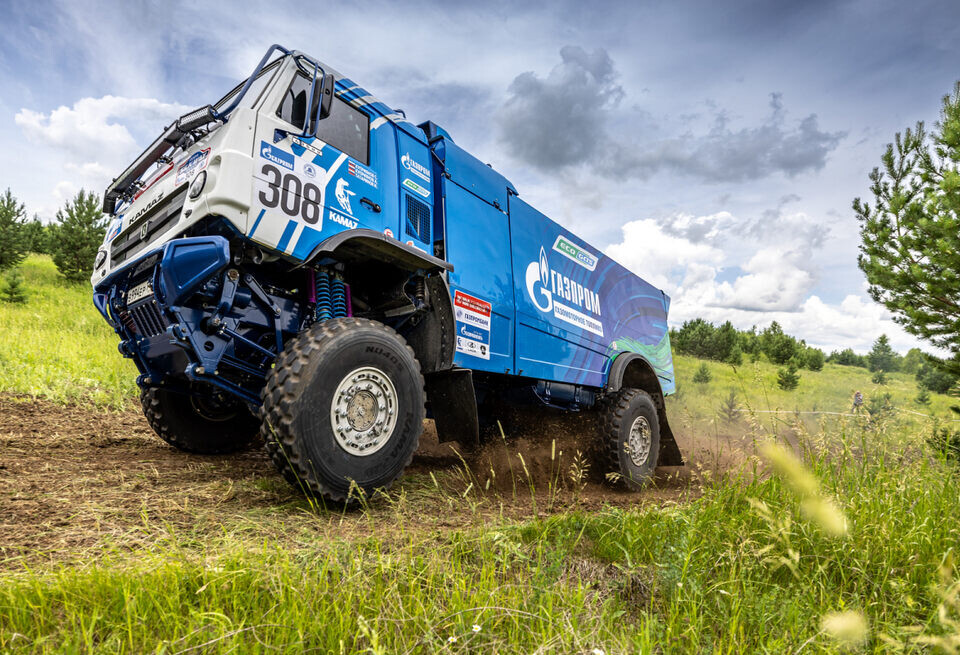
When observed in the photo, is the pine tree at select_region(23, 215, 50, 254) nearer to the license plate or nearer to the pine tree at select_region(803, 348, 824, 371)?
the license plate

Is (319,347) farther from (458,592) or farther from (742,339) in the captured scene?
(742,339)

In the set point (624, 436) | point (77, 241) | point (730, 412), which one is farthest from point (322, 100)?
point (77, 241)

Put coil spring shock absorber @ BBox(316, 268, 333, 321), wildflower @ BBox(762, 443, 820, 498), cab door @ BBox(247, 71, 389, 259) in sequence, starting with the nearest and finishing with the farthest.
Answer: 1. wildflower @ BBox(762, 443, 820, 498)
2. cab door @ BBox(247, 71, 389, 259)
3. coil spring shock absorber @ BBox(316, 268, 333, 321)

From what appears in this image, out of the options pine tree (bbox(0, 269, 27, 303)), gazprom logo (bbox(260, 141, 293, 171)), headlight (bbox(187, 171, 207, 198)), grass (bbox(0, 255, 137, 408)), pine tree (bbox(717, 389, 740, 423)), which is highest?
pine tree (bbox(0, 269, 27, 303))

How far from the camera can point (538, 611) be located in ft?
5.89

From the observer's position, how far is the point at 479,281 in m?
4.28

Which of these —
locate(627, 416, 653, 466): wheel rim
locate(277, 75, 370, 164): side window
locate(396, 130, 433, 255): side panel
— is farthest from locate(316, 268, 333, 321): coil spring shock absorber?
locate(627, 416, 653, 466): wheel rim

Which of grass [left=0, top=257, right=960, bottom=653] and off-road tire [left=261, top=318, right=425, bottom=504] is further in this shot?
off-road tire [left=261, top=318, right=425, bottom=504]

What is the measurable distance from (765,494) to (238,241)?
3.60m

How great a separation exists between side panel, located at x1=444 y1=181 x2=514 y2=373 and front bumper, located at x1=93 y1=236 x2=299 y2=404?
1341 millimetres

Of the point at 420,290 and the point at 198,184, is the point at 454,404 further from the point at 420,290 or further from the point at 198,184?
the point at 198,184

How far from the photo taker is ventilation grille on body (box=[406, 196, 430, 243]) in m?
3.86

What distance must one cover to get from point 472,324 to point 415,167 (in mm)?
1413

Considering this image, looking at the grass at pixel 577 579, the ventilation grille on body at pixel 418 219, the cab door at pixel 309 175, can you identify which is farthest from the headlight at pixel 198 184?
the grass at pixel 577 579
